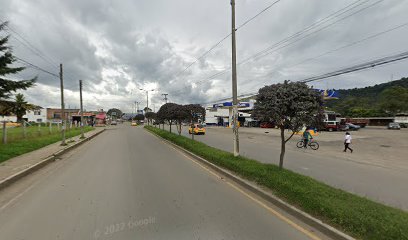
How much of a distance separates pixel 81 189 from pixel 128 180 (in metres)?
1.51

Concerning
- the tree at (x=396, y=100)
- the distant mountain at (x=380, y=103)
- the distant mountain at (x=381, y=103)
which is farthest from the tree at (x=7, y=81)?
Answer: the tree at (x=396, y=100)

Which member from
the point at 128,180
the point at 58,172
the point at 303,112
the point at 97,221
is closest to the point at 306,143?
the point at 303,112

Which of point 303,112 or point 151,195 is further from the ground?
point 303,112

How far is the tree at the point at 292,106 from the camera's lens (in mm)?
7969

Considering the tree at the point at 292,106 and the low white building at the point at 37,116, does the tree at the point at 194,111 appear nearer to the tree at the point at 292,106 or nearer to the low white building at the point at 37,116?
the tree at the point at 292,106

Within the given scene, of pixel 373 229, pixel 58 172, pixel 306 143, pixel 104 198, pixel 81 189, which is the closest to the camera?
pixel 373 229

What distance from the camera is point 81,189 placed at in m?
7.97

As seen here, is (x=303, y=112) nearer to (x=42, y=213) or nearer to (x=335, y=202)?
(x=335, y=202)

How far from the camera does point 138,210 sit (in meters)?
6.00

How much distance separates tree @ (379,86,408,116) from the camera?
69.9 metres

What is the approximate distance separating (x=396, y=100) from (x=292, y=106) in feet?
259

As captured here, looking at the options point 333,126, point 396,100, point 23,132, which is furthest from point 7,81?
point 396,100

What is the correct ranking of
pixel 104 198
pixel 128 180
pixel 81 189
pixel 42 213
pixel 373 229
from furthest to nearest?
1. pixel 128 180
2. pixel 81 189
3. pixel 104 198
4. pixel 42 213
5. pixel 373 229

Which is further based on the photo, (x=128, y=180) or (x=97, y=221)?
(x=128, y=180)
